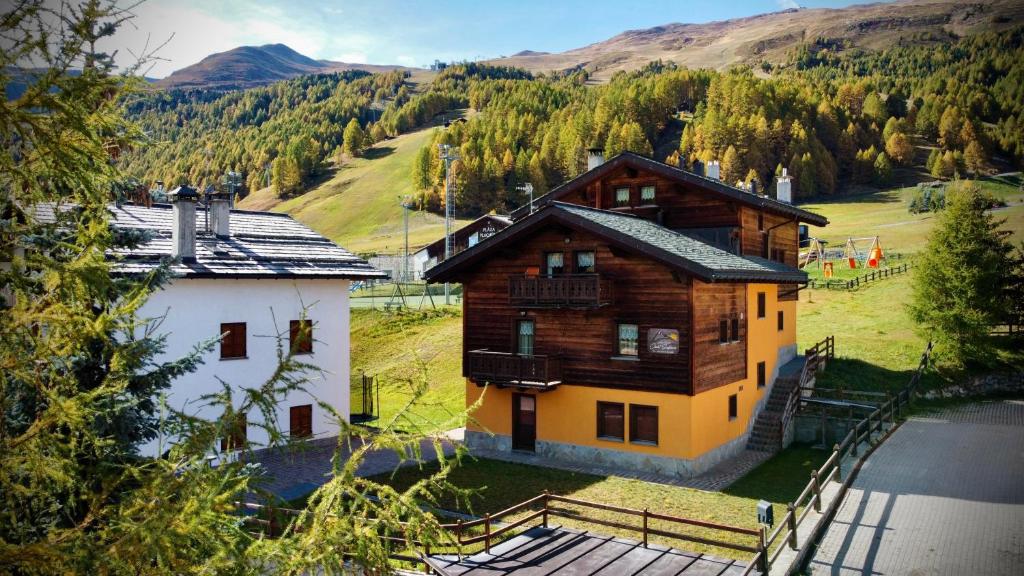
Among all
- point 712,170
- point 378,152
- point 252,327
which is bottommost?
point 252,327

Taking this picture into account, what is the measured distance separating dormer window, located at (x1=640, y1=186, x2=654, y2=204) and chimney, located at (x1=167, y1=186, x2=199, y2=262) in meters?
17.6

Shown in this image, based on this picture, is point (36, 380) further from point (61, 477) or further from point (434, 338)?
point (434, 338)

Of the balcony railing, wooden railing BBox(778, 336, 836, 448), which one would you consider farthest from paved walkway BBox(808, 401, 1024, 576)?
the balcony railing

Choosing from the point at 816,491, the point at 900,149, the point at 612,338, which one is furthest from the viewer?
the point at 900,149

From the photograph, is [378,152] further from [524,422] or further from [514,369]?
[514,369]

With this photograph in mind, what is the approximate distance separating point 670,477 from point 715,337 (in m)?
4.95

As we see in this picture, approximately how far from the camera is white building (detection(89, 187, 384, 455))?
71.5 feet

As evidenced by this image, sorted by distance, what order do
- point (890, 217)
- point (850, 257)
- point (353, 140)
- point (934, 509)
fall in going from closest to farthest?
point (934, 509), point (850, 257), point (890, 217), point (353, 140)

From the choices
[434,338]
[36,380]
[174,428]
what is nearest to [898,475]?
[174,428]

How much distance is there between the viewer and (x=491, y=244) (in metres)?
25.2

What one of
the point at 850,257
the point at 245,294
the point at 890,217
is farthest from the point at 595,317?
the point at 890,217

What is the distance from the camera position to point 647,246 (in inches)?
871

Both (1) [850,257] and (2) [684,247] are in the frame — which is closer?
(2) [684,247]

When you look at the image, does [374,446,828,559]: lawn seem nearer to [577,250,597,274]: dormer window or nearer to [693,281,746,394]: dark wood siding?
[693,281,746,394]: dark wood siding
